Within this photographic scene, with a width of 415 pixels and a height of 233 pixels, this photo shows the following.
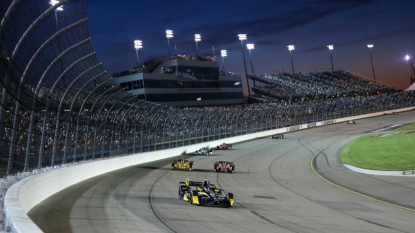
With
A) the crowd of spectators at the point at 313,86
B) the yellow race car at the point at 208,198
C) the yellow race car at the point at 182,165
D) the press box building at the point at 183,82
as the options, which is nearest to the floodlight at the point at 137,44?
the press box building at the point at 183,82

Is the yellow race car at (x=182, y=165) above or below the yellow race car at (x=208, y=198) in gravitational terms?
above

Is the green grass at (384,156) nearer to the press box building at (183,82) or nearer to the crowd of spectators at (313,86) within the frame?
the press box building at (183,82)

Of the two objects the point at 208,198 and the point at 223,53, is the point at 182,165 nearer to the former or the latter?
the point at 208,198

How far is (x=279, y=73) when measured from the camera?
131875 mm

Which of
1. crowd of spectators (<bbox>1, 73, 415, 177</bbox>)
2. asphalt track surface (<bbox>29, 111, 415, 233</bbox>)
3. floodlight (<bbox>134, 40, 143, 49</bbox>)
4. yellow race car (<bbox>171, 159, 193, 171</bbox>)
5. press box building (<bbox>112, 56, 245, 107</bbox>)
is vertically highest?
floodlight (<bbox>134, 40, 143, 49</bbox>)

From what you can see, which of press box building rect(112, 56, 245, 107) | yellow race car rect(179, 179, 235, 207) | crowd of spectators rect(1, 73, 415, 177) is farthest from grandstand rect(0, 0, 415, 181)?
press box building rect(112, 56, 245, 107)

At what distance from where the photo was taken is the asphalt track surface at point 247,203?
1265 cm

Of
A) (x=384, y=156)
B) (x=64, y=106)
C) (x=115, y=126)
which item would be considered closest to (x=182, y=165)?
(x=115, y=126)

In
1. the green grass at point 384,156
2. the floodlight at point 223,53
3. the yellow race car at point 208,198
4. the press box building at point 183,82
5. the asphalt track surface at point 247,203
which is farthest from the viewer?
the floodlight at point 223,53

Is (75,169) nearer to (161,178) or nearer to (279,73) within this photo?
(161,178)

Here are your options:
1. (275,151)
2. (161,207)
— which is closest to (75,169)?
(161,207)

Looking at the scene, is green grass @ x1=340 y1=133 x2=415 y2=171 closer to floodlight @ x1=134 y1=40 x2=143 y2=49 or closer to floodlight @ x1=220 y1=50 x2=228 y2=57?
floodlight @ x1=134 y1=40 x2=143 y2=49

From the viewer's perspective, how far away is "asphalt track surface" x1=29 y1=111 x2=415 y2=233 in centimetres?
1265

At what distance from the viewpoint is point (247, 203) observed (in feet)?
56.0
